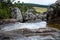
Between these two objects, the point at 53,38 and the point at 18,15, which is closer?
the point at 53,38

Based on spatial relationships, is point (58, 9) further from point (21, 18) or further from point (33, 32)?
point (33, 32)

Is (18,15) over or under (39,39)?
under

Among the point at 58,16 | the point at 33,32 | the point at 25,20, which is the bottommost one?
the point at 25,20

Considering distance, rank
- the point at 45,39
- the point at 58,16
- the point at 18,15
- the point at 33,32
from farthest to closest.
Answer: the point at 18,15
the point at 58,16
the point at 33,32
the point at 45,39

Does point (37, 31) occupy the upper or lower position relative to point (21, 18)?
upper

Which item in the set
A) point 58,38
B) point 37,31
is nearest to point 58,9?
point 37,31

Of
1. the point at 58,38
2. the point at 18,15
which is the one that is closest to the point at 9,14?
the point at 18,15

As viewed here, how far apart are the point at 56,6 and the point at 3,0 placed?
87.6 ft

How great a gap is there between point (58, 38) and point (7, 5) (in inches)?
1908

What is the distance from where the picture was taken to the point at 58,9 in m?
50.8

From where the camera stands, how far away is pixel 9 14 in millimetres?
59594

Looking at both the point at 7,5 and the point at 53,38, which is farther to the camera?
the point at 7,5

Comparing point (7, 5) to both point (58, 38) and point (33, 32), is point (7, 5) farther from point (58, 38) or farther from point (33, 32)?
point (58, 38)

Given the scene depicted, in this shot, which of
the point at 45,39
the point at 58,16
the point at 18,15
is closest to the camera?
the point at 45,39
